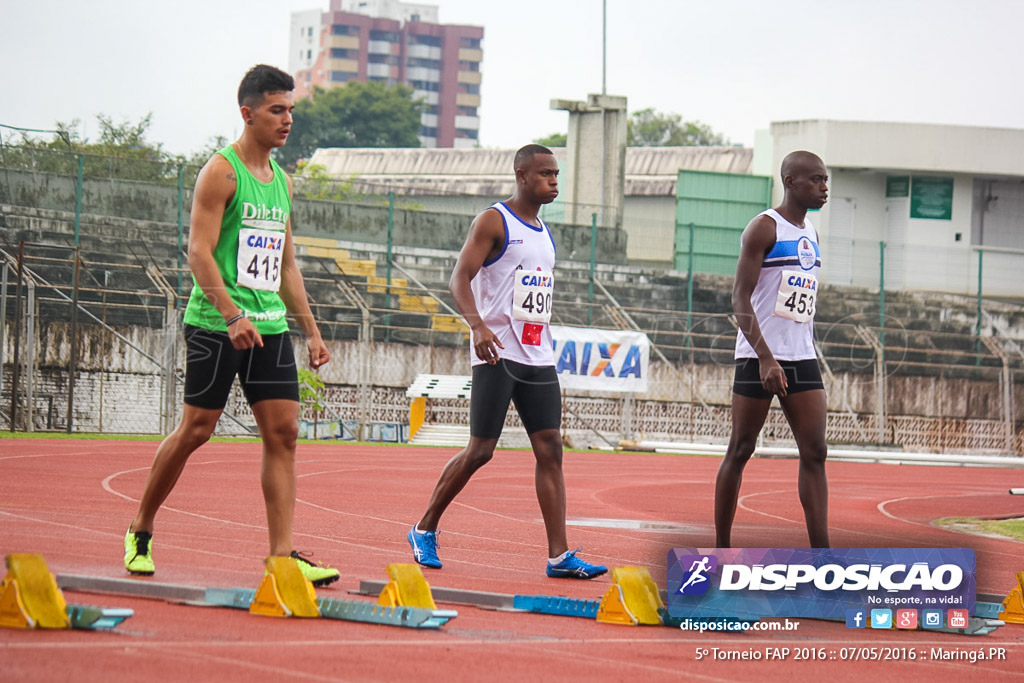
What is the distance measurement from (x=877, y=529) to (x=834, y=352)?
1970cm

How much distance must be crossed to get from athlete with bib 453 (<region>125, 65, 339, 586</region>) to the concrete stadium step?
17973mm

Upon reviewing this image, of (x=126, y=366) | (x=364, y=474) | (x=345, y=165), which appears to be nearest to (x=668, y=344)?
(x=126, y=366)

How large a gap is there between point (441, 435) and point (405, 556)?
1704 centimetres

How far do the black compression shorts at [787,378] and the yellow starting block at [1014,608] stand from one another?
4.59 ft

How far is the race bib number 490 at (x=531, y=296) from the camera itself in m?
7.22

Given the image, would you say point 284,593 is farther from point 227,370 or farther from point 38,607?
Result: point 227,370

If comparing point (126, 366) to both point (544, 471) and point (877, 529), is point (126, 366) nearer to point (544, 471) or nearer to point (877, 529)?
point (877, 529)

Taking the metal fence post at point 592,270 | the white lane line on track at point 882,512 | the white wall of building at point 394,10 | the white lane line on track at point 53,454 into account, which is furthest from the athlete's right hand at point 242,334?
the white wall of building at point 394,10

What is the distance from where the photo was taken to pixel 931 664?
5125 millimetres

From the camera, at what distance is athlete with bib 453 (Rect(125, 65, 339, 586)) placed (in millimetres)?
5887

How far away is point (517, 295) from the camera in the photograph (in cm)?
722

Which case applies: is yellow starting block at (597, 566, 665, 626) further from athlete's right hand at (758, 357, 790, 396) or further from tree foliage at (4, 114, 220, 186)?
tree foliage at (4, 114, 220, 186)

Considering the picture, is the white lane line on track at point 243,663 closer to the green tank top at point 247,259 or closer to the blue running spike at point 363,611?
the blue running spike at point 363,611

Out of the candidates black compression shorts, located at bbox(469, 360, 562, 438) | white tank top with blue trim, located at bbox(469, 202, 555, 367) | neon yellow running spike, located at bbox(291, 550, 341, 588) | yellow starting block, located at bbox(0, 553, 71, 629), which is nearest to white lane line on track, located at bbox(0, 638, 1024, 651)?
yellow starting block, located at bbox(0, 553, 71, 629)
